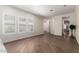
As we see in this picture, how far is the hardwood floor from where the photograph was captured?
1781mm

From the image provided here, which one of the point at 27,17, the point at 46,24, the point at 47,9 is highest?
the point at 47,9

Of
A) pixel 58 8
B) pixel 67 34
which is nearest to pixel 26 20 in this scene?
pixel 58 8

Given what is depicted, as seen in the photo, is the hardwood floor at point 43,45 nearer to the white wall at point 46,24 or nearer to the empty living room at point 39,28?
the empty living room at point 39,28

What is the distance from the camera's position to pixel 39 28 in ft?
6.94

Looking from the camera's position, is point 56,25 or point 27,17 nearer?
point 27,17

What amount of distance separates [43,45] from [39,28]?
47cm

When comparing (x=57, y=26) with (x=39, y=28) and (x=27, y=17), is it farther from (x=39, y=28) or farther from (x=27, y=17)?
(x=27, y=17)

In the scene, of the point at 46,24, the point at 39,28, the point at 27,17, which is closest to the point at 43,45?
the point at 39,28

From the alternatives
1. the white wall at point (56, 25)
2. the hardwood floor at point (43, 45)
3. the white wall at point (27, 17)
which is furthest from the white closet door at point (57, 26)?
the white wall at point (27, 17)

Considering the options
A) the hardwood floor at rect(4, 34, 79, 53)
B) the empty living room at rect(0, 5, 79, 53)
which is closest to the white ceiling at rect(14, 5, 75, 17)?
the empty living room at rect(0, 5, 79, 53)

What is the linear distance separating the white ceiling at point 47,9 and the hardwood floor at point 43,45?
626 mm

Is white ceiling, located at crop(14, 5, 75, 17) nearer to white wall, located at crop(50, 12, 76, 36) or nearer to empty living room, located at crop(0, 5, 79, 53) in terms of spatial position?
Answer: empty living room, located at crop(0, 5, 79, 53)
